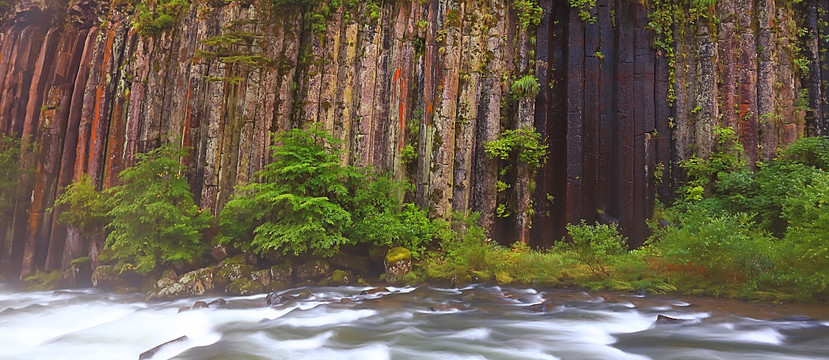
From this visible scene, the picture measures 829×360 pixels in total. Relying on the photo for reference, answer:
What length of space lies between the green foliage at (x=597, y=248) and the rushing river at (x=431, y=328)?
3.39 feet

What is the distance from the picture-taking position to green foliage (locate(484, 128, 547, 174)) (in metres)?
13.0

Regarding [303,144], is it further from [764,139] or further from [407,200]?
[764,139]

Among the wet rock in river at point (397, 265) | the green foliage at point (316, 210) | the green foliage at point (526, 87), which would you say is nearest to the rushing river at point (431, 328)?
the wet rock in river at point (397, 265)

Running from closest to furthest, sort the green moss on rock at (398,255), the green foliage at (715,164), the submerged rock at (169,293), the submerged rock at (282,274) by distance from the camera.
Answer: the submerged rock at (169,293), the submerged rock at (282,274), the green moss on rock at (398,255), the green foliage at (715,164)

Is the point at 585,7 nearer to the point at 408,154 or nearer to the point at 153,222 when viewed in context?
the point at 408,154

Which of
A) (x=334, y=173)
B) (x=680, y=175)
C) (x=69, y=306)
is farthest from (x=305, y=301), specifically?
(x=680, y=175)

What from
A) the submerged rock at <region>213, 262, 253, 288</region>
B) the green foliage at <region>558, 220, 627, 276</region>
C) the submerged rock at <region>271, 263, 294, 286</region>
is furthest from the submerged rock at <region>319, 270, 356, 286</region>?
the green foliage at <region>558, 220, 627, 276</region>

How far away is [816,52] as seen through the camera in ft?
44.0

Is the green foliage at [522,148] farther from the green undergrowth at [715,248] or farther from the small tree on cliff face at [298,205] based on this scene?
the small tree on cliff face at [298,205]

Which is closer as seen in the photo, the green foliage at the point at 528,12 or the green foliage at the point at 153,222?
the green foliage at the point at 153,222

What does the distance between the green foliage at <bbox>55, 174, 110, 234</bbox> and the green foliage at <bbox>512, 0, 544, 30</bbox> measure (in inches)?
544

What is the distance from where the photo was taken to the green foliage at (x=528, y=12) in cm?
1386

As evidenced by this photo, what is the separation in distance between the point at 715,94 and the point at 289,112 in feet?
42.5

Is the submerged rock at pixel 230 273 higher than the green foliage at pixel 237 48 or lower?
lower
